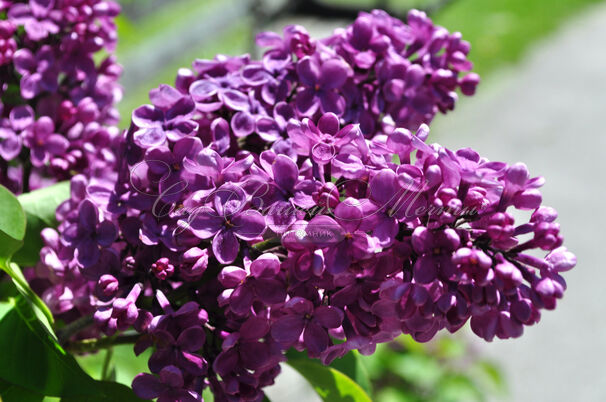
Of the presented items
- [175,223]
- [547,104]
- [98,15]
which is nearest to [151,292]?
[175,223]

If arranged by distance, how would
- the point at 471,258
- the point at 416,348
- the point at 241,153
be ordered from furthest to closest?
the point at 416,348 → the point at 241,153 → the point at 471,258

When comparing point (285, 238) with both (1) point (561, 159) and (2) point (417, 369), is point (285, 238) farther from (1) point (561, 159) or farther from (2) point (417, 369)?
(1) point (561, 159)

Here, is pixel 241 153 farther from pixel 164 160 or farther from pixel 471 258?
pixel 471 258

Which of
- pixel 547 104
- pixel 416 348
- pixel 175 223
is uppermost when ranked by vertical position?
pixel 547 104

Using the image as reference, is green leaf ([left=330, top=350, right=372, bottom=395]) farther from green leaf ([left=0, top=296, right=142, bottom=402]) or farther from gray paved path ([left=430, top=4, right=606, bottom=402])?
gray paved path ([left=430, top=4, right=606, bottom=402])

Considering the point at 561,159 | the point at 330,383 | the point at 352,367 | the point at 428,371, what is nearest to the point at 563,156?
the point at 561,159

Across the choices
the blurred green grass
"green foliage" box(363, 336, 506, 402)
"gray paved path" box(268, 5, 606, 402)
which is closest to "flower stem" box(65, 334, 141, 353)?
"green foliage" box(363, 336, 506, 402)

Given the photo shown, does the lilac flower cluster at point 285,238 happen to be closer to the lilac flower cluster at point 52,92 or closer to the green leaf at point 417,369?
the lilac flower cluster at point 52,92
